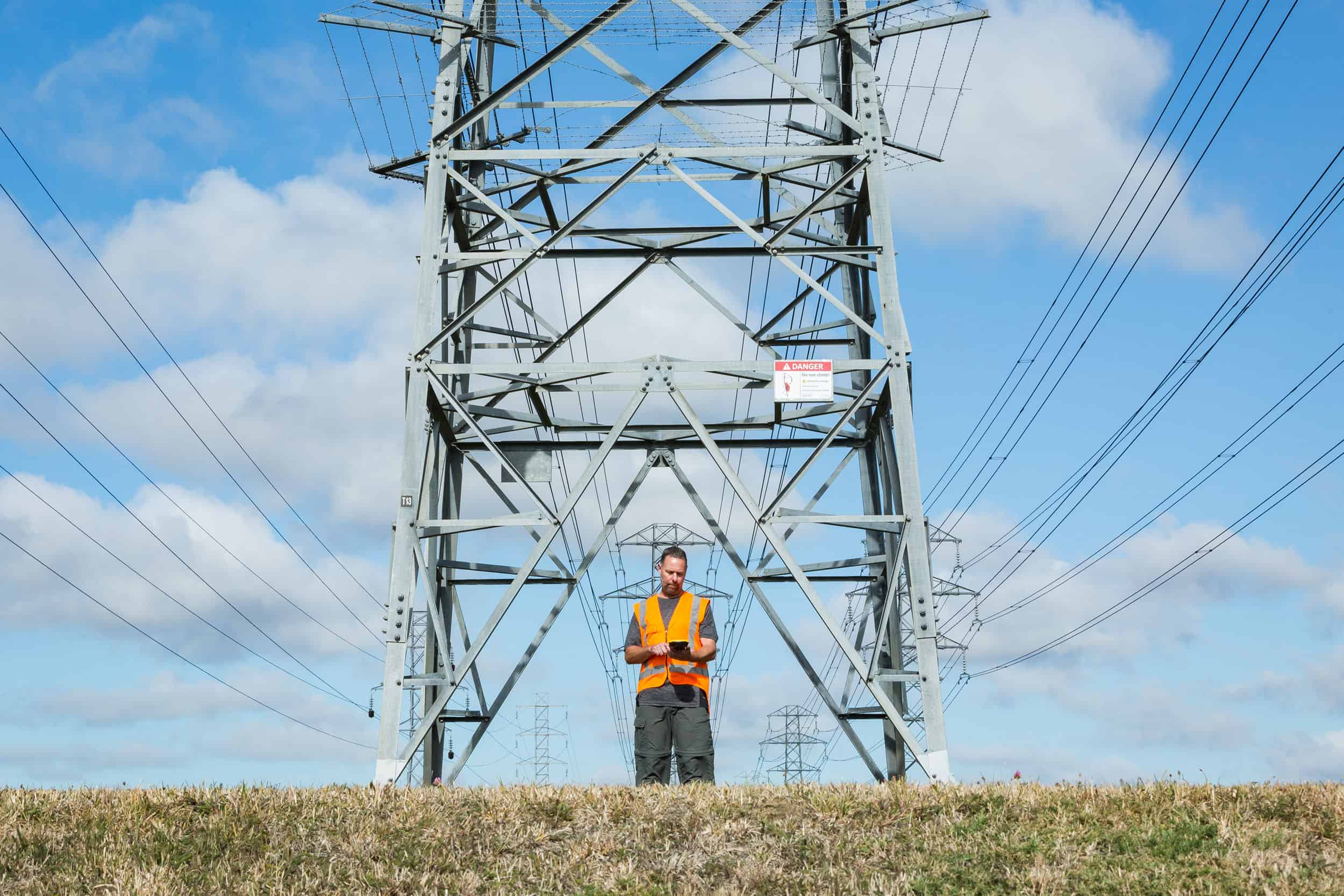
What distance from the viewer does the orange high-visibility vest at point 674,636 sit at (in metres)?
10.9

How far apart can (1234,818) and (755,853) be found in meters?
2.71

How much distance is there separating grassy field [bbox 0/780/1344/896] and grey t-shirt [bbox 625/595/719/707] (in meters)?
2.07

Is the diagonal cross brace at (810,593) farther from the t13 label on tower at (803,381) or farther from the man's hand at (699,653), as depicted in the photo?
the man's hand at (699,653)

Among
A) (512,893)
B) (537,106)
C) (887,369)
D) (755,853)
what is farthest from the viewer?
(537,106)

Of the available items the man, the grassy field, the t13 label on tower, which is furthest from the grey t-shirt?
the t13 label on tower

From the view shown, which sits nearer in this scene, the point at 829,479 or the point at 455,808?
the point at 455,808

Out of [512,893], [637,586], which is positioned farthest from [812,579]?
[637,586]

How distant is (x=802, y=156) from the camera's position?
1600 cm

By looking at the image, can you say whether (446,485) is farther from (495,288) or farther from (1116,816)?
(1116,816)

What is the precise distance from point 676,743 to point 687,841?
3.42 metres

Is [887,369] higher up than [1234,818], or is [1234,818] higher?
[887,369]

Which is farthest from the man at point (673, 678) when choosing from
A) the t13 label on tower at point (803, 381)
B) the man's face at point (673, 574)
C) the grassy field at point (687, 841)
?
the t13 label on tower at point (803, 381)

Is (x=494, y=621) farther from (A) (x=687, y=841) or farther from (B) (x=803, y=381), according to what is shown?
(A) (x=687, y=841)

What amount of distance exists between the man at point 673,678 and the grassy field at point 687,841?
2016 millimetres
